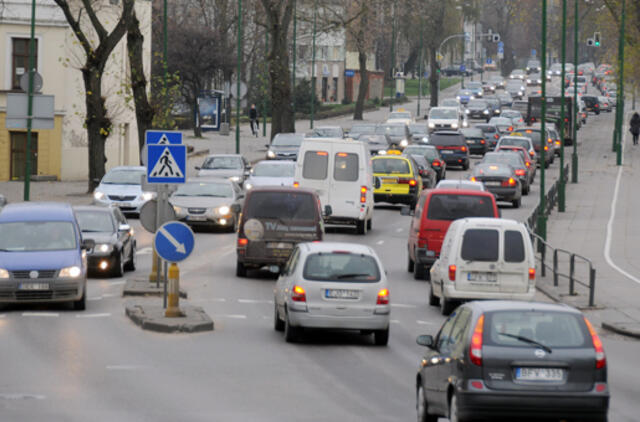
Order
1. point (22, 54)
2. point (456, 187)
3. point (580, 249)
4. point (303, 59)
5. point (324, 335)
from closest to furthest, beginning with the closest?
1. point (324, 335)
2. point (456, 187)
3. point (580, 249)
4. point (22, 54)
5. point (303, 59)

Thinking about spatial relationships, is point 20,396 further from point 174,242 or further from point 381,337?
point 381,337

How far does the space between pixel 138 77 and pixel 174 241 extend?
25.2m

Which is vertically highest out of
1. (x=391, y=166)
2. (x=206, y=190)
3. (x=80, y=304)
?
(x=391, y=166)

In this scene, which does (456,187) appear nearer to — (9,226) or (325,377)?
(9,226)

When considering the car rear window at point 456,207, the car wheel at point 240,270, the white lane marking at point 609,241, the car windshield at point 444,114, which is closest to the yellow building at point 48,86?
the white lane marking at point 609,241

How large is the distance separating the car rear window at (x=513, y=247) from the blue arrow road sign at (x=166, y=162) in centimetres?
569

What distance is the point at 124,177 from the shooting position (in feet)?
132

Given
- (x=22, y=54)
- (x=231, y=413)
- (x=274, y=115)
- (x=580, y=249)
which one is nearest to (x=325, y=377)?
(x=231, y=413)

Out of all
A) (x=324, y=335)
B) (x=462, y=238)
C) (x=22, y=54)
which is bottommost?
(x=324, y=335)

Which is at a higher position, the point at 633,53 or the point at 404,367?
the point at 633,53

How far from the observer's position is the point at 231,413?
45.2ft

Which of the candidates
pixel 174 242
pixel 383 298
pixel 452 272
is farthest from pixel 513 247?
pixel 174 242

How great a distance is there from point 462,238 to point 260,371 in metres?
6.89

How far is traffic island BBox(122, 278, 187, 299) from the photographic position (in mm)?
24281
